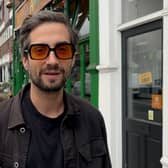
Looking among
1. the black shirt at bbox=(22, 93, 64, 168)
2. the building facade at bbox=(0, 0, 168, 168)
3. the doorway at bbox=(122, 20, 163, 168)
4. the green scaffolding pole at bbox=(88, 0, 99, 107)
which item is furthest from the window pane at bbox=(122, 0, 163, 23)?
the black shirt at bbox=(22, 93, 64, 168)

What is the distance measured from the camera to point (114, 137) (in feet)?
15.1

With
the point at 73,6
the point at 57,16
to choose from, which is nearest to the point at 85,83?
the point at 73,6

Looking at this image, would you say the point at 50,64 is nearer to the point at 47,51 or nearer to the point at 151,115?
the point at 47,51

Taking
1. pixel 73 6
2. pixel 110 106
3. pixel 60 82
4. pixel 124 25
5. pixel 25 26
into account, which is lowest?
pixel 110 106

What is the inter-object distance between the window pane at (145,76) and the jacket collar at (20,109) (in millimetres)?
2304

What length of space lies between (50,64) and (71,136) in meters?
0.33

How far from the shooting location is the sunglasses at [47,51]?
5.29 feet

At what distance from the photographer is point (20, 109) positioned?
1.62 metres

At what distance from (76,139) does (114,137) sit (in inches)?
120

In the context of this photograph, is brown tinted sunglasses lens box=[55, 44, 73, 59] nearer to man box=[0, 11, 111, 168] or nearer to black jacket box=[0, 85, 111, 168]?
man box=[0, 11, 111, 168]

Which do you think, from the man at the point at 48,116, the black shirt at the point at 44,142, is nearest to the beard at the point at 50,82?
the man at the point at 48,116

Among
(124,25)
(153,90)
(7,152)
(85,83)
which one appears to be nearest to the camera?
(7,152)

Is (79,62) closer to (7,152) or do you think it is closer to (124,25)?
(124,25)

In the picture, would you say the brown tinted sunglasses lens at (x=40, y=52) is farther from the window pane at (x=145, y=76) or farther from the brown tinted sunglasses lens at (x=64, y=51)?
the window pane at (x=145, y=76)
